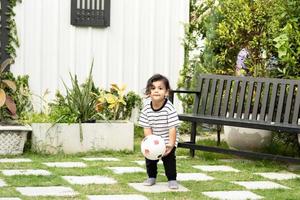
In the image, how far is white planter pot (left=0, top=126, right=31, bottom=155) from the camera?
8.39 m

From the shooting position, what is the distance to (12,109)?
8.99 metres

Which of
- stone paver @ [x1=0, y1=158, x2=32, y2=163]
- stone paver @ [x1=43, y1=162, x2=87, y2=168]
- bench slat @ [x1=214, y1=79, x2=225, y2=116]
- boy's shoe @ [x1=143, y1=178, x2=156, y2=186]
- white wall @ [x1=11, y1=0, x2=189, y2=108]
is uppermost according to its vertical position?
Answer: white wall @ [x1=11, y1=0, x2=189, y2=108]

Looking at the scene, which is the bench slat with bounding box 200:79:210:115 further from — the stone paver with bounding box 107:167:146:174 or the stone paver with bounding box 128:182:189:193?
the stone paver with bounding box 128:182:189:193

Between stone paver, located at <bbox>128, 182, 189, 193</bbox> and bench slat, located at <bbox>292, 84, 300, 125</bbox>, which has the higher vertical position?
bench slat, located at <bbox>292, 84, 300, 125</bbox>


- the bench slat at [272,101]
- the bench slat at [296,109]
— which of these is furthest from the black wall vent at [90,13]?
the bench slat at [296,109]

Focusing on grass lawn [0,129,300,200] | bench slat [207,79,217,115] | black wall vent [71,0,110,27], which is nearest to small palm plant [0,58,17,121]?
grass lawn [0,129,300,200]

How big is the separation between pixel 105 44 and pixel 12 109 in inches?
79.8

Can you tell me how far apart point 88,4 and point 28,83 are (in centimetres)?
134

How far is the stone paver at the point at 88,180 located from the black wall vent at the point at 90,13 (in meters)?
3.59

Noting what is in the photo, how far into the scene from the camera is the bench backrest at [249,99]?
8.15m

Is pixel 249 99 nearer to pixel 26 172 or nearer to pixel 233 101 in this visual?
pixel 233 101

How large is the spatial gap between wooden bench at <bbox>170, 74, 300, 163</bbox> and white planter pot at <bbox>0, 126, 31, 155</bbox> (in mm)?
1759

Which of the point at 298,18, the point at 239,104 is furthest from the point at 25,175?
the point at 298,18

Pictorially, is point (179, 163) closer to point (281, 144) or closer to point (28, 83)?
point (281, 144)
